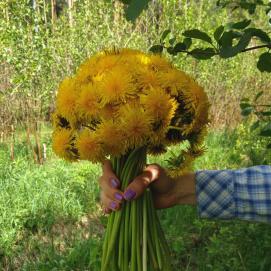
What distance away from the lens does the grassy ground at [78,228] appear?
244 cm

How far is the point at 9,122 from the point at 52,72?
2.98ft

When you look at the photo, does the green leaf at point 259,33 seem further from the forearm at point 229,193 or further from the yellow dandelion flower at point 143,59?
the forearm at point 229,193

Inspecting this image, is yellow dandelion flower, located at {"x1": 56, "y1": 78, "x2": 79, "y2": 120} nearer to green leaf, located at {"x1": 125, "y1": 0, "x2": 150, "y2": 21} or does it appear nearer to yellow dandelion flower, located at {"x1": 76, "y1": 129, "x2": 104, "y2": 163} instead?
yellow dandelion flower, located at {"x1": 76, "y1": 129, "x2": 104, "y2": 163}

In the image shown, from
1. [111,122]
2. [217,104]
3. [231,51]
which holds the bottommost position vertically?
[217,104]

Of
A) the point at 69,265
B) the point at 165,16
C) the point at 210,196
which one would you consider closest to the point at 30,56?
the point at 165,16

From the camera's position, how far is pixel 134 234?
3.50 ft

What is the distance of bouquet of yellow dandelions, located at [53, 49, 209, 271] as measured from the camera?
0.98 metres

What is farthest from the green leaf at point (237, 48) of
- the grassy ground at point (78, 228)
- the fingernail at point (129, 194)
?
the grassy ground at point (78, 228)

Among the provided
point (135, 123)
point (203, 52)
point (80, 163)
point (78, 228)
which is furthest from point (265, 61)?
point (80, 163)

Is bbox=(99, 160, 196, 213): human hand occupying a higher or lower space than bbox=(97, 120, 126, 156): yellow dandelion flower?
lower

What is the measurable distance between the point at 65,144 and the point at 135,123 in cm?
21

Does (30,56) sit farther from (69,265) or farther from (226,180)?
(226,180)

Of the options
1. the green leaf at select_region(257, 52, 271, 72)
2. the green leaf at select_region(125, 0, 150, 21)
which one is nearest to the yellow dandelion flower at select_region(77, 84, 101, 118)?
the green leaf at select_region(125, 0, 150, 21)

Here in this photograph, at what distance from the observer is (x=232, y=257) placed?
7.86 feet
